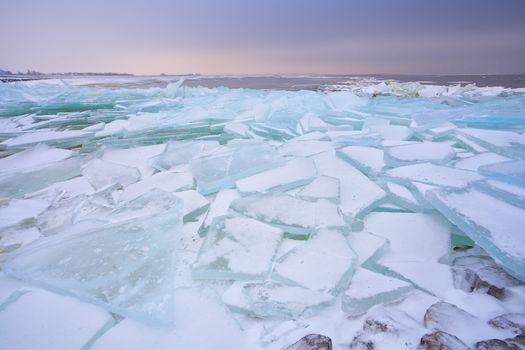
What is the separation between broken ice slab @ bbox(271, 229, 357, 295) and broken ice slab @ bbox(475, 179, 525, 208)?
2.71ft

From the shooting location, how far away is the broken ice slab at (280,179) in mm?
1768

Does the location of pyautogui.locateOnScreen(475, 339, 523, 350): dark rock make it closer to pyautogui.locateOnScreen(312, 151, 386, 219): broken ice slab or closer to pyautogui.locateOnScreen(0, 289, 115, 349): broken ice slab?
pyautogui.locateOnScreen(312, 151, 386, 219): broken ice slab

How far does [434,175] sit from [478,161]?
0.53 meters

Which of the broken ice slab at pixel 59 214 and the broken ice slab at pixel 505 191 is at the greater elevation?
the broken ice slab at pixel 505 191

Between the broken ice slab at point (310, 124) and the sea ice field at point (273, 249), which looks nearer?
the sea ice field at point (273, 249)

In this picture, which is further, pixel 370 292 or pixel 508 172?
pixel 508 172

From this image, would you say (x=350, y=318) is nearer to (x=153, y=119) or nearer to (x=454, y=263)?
(x=454, y=263)

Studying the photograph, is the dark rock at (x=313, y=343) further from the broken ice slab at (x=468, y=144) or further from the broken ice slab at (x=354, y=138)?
the broken ice slab at (x=468, y=144)

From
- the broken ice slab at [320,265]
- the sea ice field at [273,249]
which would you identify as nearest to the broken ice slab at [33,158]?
the sea ice field at [273,249]

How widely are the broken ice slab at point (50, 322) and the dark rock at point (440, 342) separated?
953 millimetres

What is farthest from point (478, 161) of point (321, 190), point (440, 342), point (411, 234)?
point (440, 342)

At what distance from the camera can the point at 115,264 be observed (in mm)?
1157

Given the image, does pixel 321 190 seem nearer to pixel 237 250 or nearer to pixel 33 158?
pixel 237 250

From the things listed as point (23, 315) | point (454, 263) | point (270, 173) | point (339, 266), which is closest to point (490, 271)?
point (454, 263)
